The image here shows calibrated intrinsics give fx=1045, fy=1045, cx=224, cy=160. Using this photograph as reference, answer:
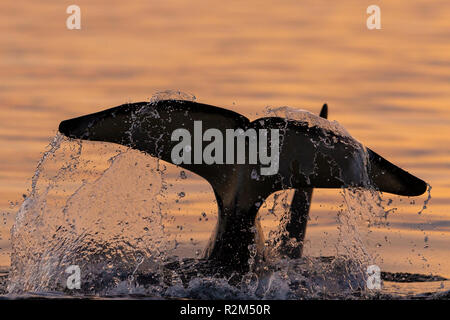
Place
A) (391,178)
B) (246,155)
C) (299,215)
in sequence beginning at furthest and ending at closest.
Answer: (299,215), (246,155), (391,178)

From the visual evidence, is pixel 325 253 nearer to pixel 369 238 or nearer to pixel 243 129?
pixel 369 238

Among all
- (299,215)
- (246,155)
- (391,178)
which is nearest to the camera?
(391,178)

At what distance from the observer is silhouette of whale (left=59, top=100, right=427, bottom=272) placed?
15883mm

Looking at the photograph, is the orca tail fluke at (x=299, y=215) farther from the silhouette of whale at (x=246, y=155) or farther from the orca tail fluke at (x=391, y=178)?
the orca tail fluke at (x=391, y=178)

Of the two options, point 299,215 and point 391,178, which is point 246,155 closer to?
point 391,178

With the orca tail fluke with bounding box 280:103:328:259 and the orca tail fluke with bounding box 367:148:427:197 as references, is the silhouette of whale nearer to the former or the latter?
the orca tail fluke with bounding box 367:148:427:197

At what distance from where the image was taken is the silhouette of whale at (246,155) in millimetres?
15883

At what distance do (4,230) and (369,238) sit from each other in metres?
8.32

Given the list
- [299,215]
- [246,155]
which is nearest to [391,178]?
[246,155]

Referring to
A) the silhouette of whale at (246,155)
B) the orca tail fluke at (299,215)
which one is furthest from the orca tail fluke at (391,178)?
the orca tail fluke at (299,215)

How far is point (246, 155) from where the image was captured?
16.4m
